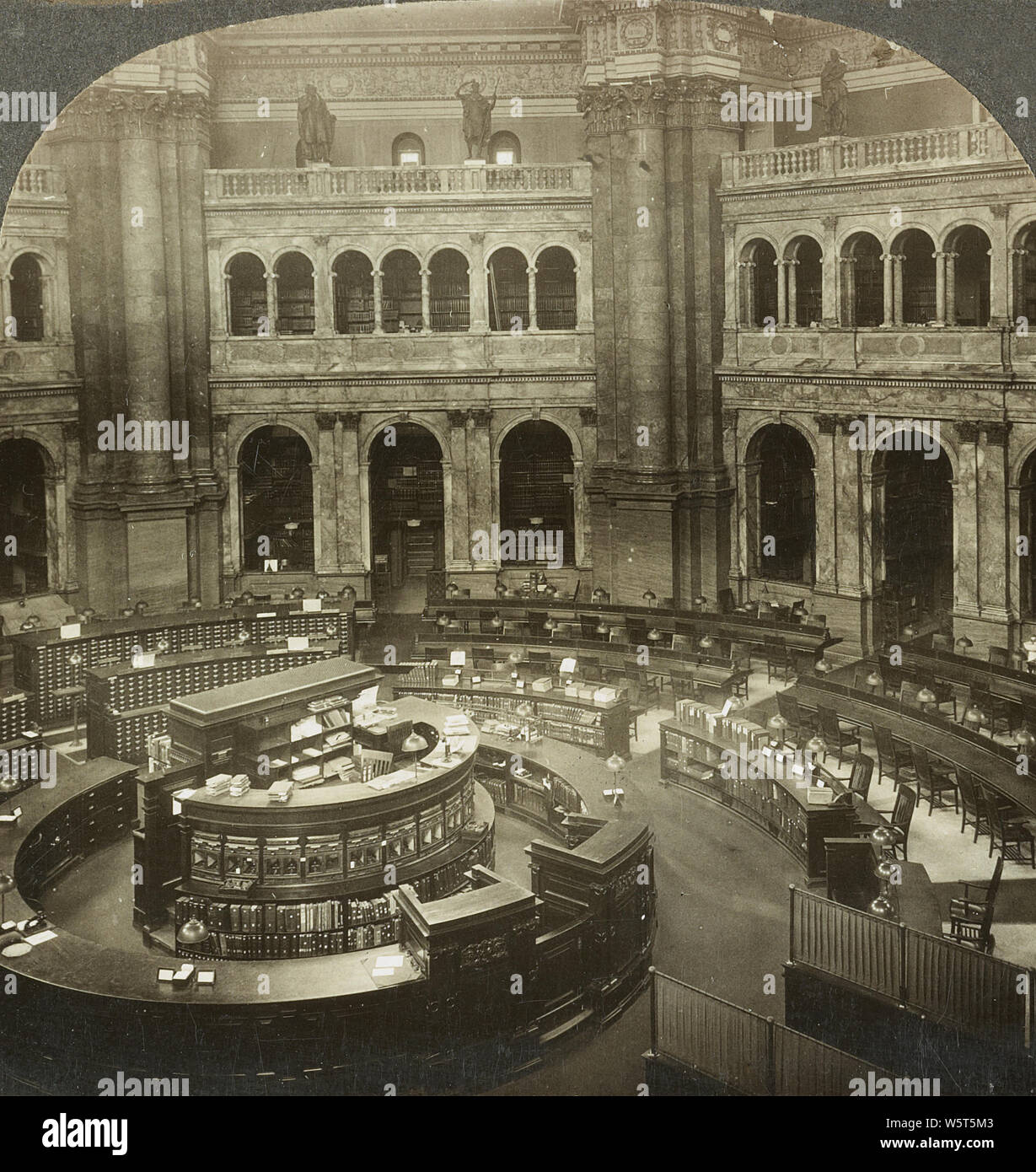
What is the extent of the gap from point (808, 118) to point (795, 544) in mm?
9793

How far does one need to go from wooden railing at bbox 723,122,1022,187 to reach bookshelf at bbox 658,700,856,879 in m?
10.8

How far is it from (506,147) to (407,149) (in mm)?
2250

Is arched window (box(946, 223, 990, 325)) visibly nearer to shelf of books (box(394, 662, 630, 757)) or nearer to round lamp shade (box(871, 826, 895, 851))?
shelf of books (box(394, 662, 630, 757))

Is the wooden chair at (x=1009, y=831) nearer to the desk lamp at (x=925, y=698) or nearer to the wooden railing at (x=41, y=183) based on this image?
the desk lamp at (x=925, y=698)

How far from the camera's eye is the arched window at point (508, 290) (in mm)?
30078

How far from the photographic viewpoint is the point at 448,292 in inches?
1198

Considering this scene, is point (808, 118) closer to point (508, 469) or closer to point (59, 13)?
point (508, 469)

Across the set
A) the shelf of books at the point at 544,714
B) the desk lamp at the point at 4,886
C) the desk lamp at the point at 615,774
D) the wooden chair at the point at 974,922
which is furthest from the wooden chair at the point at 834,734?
the desk lamp at the point at 4,886

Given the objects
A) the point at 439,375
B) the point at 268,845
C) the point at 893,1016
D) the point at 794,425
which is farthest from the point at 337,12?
the point at 893,1016

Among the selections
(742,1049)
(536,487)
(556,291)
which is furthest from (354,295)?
(742,1049)

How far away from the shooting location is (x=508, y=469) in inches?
1201

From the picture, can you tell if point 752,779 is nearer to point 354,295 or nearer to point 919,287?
point 919,287

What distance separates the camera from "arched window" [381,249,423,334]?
30656 millimetres

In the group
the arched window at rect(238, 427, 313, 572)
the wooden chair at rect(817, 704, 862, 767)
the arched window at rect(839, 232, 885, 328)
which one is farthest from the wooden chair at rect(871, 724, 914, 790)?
the arched window at rect(238, 427, 313, 572)
